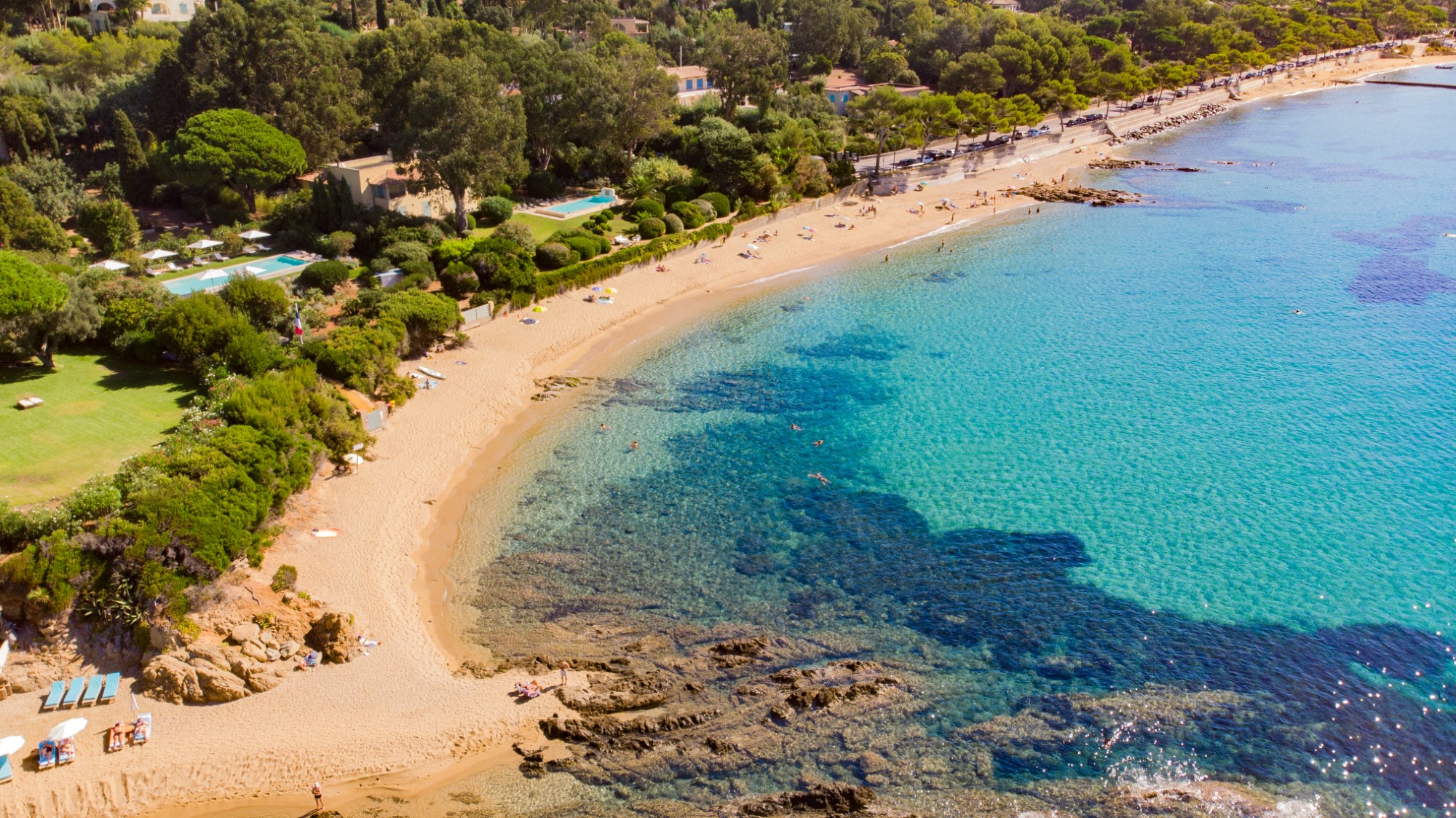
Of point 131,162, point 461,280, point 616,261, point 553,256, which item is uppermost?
point 131,162

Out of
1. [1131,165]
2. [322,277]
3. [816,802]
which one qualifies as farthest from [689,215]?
[1131,165]

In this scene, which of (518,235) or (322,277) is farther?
(518,235)

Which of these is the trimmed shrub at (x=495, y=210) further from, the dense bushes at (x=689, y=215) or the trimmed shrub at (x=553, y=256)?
the dense bushes at (x=689, y=215)

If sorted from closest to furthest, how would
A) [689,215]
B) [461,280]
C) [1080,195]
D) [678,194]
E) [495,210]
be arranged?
[461,280] < [495,210] < [689,215] < [678,194] < [1080,195]

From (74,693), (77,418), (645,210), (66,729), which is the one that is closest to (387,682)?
(66,729)

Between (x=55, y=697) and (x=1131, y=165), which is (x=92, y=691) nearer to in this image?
(x=55, y=697)

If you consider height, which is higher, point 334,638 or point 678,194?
point 678,194

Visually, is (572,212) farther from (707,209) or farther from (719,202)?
(719,202)

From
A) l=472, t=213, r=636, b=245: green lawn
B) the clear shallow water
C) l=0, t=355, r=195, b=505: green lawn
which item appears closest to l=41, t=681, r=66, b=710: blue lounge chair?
l=0, t=355, r=195, b=505: green lawn

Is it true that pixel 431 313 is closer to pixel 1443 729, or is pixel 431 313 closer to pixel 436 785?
pixel 436 785

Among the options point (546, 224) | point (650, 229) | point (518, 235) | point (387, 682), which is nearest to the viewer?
point (387, 682)
